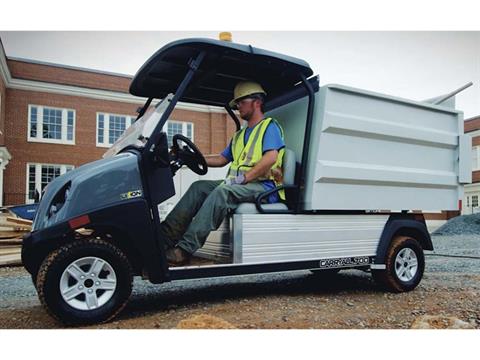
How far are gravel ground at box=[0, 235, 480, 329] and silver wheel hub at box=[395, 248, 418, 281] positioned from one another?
8.2 inches

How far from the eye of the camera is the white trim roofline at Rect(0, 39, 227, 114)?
605 centimetres

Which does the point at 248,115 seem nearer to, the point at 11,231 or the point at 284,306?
the point at 284,306

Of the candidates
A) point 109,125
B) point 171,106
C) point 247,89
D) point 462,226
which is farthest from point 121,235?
point 109,125

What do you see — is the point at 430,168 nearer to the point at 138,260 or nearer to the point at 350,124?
the point at 350,124

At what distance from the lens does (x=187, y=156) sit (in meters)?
4.26

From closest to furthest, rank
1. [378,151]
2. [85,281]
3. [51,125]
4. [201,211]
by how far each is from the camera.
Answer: [85,281], [201,211], [378,151], [51,125]

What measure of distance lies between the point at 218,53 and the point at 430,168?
2829mm

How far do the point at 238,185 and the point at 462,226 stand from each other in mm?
11330

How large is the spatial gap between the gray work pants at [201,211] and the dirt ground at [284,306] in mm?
600

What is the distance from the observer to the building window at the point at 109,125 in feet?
48.8

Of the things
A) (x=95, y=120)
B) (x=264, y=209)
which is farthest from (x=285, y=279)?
(x=95, y=120)

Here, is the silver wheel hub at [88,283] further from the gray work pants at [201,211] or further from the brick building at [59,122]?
the brick building at [59,122]

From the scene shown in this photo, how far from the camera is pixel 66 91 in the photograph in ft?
43.5

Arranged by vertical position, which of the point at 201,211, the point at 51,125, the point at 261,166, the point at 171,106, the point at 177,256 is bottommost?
the point at 177,256
